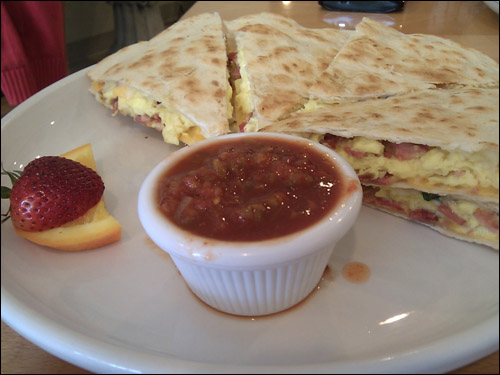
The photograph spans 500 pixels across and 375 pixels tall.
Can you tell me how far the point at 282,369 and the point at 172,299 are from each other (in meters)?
0.56

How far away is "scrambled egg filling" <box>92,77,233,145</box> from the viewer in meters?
2.10

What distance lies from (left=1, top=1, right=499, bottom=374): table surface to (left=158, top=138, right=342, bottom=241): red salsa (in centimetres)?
52

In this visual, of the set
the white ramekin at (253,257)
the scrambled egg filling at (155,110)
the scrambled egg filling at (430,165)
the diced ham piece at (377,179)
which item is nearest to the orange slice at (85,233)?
the white ramekin at (253,257)

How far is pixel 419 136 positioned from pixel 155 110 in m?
1.32

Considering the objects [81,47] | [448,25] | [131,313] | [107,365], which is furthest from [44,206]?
[81,47]

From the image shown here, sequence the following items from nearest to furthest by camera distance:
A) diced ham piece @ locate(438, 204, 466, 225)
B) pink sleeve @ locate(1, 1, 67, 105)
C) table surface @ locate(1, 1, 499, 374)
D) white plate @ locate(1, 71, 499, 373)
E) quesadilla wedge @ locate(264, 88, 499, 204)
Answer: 1. white plate @ locate(1, 71, 499, 373)
2. table surface @ locate(1, 1, 499, 374)
3. quesadilla wedge @ locate(264, 88, 499, 204)
4. diced ham piece @ locate(438, 204, 466, 225)
5. pink sleeve @ locate(1, 1, 67, 105)

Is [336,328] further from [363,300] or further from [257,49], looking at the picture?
[257,49]

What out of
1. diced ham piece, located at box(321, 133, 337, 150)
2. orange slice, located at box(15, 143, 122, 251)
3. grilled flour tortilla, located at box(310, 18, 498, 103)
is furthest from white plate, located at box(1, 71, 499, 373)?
grilled flour tortilla, located at box(310, 18, 498, 103)

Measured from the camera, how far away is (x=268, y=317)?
1376mm

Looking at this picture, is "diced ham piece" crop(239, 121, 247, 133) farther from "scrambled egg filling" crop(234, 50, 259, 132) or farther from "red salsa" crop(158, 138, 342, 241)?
"red salsa" crop(158, 138, 342, 241)

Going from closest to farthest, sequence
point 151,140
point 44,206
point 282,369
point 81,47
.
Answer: point 282,369 < point 44,206 < point 151,140 < point 81,47

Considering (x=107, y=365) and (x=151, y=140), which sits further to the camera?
(x=151, y=140)

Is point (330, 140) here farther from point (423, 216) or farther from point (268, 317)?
point (268, 317)

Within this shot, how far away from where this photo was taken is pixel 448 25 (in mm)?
1518
